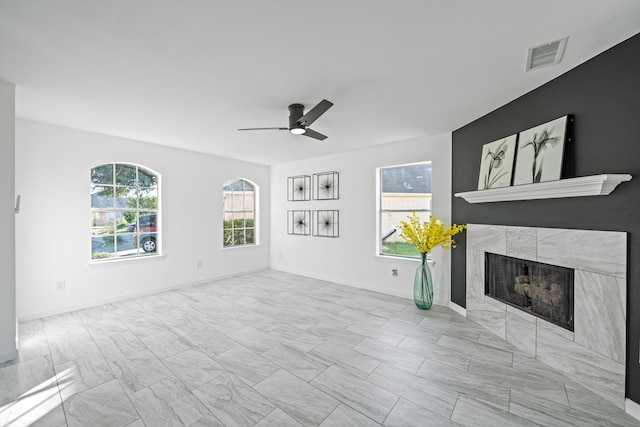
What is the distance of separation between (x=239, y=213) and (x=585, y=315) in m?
5.61

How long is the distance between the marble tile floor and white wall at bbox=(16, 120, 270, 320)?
1.53 feet

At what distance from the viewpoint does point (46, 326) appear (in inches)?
126

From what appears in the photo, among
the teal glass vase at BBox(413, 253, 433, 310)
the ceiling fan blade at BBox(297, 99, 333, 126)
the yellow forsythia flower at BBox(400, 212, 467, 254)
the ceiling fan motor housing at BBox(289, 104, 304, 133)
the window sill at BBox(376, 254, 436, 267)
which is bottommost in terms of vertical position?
the teal glass vase at BBox(413, 253, 433, 310)

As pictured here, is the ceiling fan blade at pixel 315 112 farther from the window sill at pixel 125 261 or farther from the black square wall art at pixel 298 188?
the window sill at pixel 125 261

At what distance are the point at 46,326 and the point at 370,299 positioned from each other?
13.9ft

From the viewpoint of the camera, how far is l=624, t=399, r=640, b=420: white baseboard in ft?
5.95

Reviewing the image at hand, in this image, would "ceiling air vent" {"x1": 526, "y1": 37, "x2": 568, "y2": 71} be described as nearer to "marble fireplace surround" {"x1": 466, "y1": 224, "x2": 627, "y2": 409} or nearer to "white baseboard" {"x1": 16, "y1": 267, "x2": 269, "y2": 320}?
"marble fireplace surround" {"x1": 466, "y1": 224, "x2": 627, "y2": 409}

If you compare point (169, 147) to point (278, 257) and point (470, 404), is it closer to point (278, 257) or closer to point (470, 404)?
point (278, 257)

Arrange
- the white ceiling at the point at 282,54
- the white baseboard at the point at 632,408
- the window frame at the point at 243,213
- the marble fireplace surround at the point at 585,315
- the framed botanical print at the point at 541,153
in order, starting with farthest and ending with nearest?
the window frame at the point at 243,213 → the framed botanical print at the point at 541,153 → the marble fireplace surround at the point at 585,315 → the white baseboard at the point at 632,408 → the white ceiling at the point at 282,54

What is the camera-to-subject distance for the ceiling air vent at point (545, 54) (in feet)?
6.26

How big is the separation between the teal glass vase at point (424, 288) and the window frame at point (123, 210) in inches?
168

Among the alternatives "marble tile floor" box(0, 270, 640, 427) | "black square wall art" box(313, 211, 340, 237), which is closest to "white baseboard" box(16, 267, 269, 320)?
"marble tile floor" box(0, 270, 640, 427)

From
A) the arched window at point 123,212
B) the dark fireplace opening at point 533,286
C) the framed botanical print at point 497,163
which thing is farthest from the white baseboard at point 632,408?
the arched window at point 123,212

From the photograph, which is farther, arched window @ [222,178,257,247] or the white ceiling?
arched window @ [222,178,257,247]
